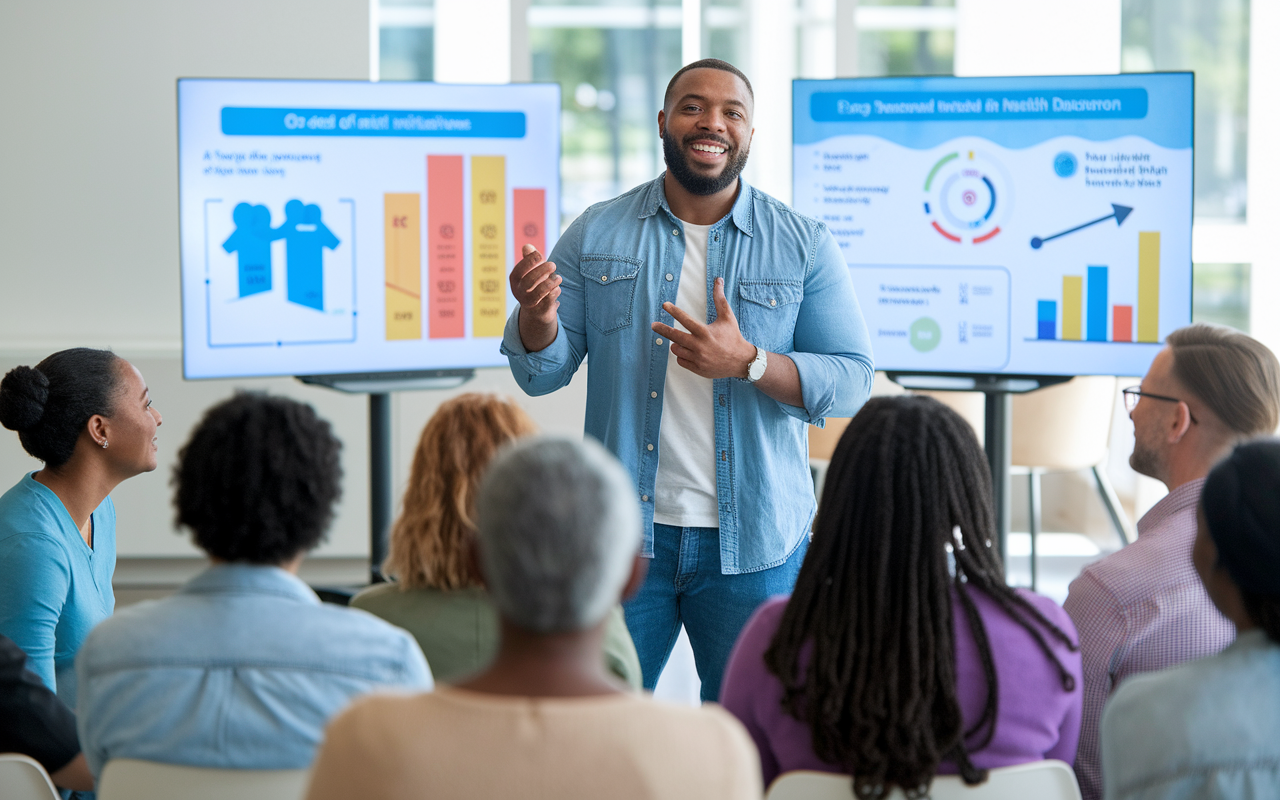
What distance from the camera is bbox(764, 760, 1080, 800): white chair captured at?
125 centimetres

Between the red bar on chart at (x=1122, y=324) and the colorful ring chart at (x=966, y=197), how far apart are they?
0.37 meters

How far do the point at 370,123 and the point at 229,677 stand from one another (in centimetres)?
261

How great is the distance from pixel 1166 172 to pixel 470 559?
2538 mm

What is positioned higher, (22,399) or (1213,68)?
(1213,68)

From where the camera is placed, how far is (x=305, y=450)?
4.37 feet

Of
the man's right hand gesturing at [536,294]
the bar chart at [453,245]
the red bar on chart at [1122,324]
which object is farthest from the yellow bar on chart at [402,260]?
the red bar on chart at [1122,324]

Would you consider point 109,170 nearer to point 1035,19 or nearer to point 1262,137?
point 1035,19

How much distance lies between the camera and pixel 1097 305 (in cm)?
294

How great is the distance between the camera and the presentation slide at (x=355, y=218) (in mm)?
3410

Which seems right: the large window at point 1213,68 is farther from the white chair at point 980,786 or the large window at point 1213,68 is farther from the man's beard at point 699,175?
the white chair at point 980,786

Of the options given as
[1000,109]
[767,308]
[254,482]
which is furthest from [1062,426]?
[254,482]

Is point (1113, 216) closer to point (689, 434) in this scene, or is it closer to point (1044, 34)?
point (689, 434)

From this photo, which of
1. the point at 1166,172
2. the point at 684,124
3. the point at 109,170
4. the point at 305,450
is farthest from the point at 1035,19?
the point at 305,450

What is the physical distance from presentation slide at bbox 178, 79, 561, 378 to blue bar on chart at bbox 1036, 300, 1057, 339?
1.53 metres
